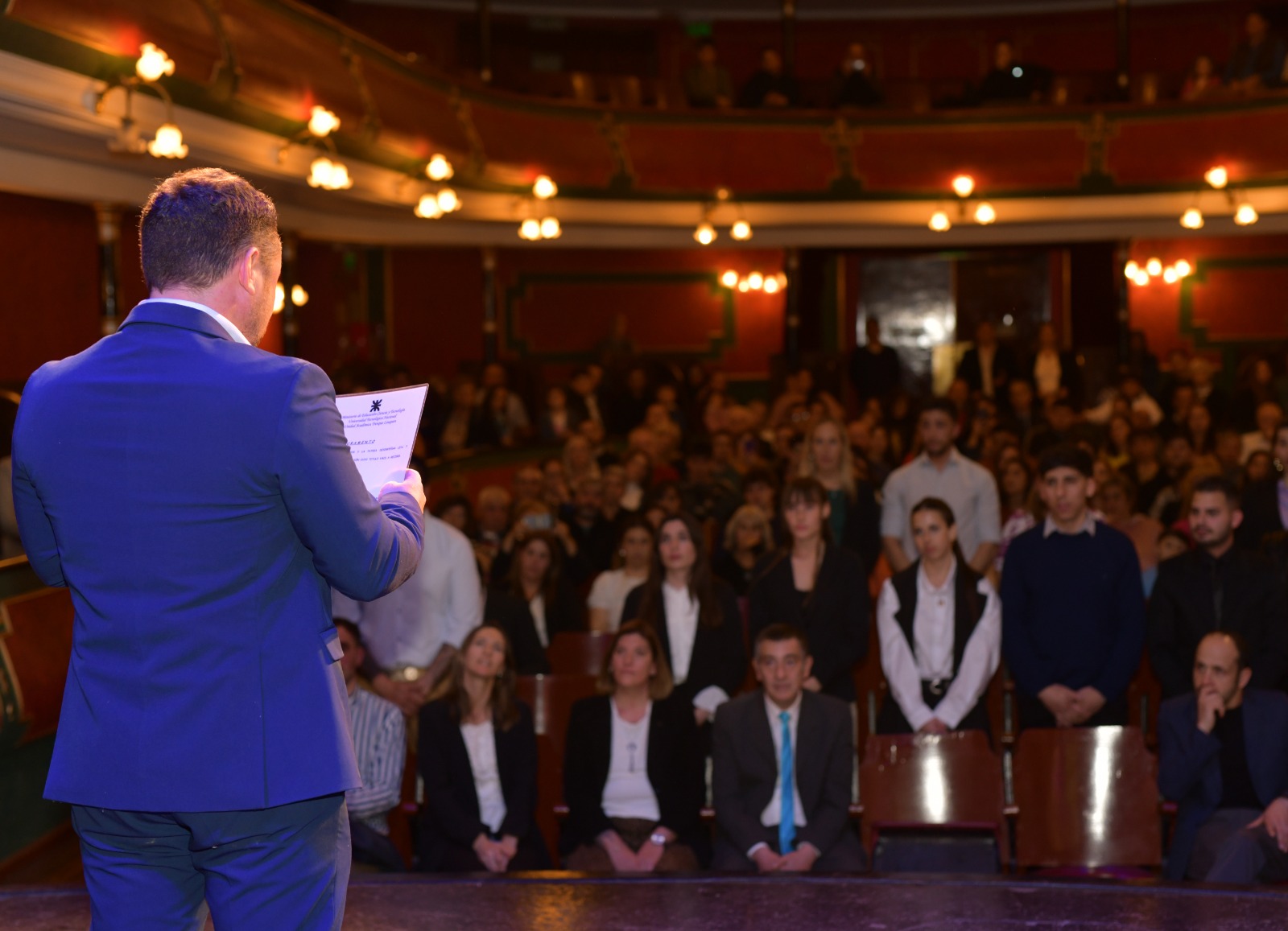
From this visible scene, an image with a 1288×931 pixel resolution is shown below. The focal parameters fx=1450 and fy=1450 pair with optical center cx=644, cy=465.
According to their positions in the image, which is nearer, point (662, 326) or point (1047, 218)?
point (1047, 218)

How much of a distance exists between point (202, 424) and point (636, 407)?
1076 centimetres

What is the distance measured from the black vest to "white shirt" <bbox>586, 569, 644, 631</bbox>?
148 centimetres

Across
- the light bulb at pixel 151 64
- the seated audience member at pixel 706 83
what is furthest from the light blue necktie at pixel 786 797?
the seated audience member at pixel 706 83

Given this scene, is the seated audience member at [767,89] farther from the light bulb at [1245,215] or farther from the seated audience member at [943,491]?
the seated audience member at [943,491]

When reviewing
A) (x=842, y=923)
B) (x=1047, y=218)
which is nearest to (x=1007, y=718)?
(x=842, y=923)

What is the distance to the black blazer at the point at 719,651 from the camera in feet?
17.1

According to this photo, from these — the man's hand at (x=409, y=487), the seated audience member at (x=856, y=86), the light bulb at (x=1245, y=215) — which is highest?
the seated audience member at (x=856, y=86)

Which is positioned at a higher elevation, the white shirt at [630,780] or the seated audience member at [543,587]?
the seated audience member at [543,587]

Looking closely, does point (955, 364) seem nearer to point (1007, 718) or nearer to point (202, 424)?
point (1007, 718)

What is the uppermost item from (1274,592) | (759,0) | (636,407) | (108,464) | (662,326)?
(759,0)

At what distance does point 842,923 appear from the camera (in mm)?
3064

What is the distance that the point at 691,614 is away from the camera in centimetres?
533

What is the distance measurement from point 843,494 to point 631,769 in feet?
7.57

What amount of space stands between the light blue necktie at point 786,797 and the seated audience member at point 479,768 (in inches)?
30.3
